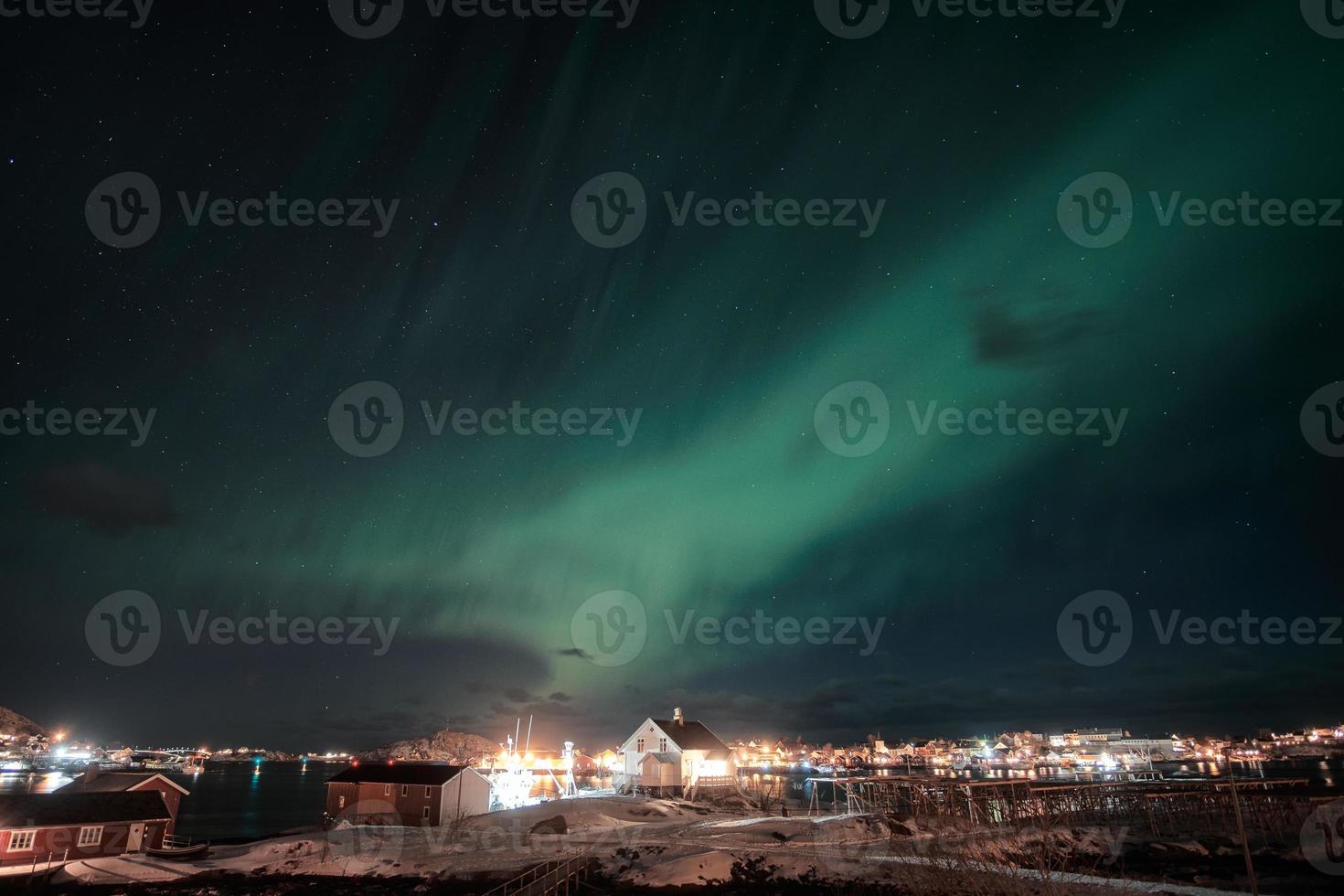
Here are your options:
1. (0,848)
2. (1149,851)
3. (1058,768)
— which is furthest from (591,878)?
(1058,768)

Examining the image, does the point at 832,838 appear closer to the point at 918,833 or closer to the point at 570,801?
the point at 918,833

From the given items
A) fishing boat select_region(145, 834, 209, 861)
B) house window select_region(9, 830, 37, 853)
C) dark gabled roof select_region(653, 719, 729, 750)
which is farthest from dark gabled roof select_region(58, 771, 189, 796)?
A: dark gabled roof select_region(653, 719, 729, 750)

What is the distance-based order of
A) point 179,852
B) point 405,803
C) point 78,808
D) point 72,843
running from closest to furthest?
1. point 72,843
2. point 78,808
3. point 179,852
4. point 405,803

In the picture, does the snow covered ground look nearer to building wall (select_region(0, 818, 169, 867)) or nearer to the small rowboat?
the small rowboat

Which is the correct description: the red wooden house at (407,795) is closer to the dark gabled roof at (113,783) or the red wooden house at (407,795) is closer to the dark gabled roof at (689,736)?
the dark gabled roof at (113,783)

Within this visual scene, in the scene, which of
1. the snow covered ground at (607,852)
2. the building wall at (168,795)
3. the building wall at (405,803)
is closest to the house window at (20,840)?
the snow covered ground at (607,852)

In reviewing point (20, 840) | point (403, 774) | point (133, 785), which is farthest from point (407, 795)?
point (20, 840)

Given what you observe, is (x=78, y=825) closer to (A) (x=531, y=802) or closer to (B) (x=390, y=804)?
(B) (x=390, y=804)
